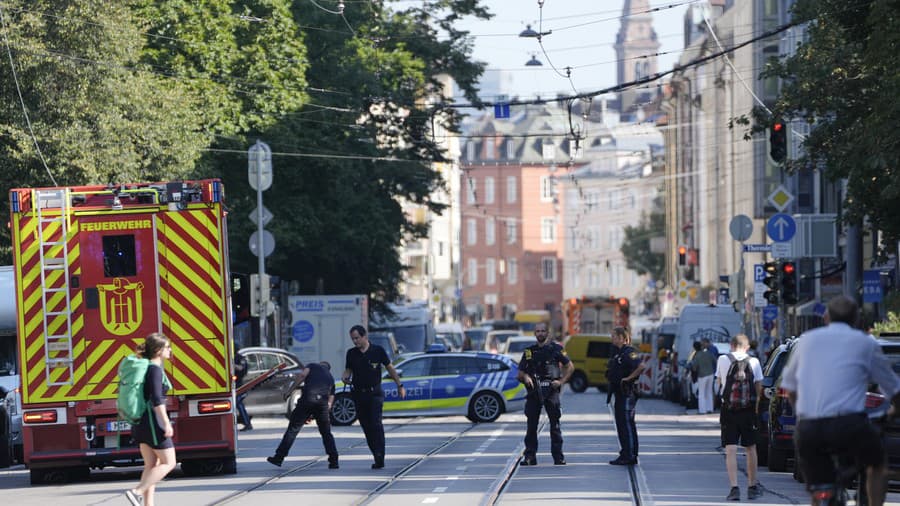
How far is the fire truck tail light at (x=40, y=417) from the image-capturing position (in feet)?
62.6

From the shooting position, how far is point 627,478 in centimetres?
1886

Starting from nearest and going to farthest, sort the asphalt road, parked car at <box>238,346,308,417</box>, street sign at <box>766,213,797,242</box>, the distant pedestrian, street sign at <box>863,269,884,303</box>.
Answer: the asphalt road, street sign at <box>863,269,884,303</box>, street sign at <box>766,213,797,242</box>, parked car at <box>238,346,308,417</box>, the distant pedestrian

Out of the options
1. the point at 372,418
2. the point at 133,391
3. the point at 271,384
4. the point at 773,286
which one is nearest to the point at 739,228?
the point at 773,286

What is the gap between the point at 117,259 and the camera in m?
19.4

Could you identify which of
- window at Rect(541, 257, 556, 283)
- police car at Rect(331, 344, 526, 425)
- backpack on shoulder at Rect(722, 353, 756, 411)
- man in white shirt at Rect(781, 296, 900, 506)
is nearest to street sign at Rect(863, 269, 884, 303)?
police car at Rect(331, 344, 526, 425)

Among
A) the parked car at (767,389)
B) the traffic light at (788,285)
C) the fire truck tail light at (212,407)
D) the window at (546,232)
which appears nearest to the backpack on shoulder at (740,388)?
the parked car at (767,389)

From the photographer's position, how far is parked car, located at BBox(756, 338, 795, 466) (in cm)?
2047

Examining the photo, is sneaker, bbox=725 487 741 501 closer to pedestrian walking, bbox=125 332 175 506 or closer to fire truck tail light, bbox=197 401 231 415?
pedestrian walking, bbox=125 332 175 506

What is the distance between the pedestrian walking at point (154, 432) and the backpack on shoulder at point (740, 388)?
540 cm

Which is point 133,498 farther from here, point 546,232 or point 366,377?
point 546,232

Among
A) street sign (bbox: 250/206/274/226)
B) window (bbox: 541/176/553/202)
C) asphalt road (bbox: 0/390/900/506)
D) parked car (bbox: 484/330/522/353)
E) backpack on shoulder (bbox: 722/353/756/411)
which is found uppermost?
window (bbox: 541/176/553/202)

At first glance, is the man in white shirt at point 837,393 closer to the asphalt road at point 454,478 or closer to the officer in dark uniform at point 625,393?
the asphalt road at point 454,478

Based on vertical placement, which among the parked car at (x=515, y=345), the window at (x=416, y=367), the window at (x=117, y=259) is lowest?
the parked car at (x=515, y=345)

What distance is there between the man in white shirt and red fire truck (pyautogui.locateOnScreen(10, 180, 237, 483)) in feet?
32.3
